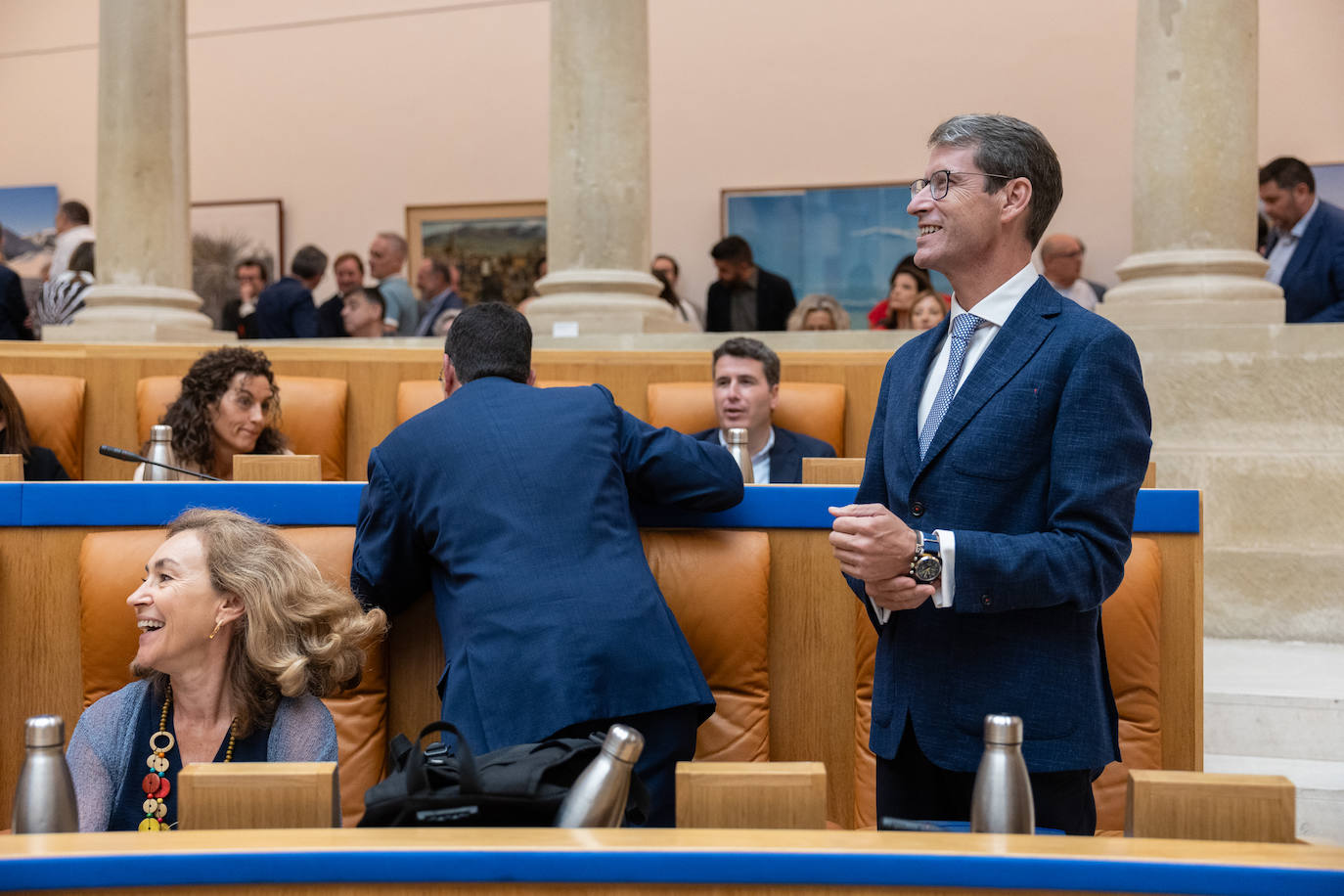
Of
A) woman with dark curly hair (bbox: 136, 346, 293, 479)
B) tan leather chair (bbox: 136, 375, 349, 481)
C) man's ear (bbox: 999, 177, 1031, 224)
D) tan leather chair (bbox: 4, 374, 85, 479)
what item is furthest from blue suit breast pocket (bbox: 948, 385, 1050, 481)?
tan leather chair (bbox: 4, 374, 85, 479)

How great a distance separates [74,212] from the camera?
706 centimetres

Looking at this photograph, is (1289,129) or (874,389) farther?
(1289,129)

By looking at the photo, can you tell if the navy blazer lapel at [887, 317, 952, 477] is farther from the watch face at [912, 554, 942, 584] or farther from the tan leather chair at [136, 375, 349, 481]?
the tan leather chair at [136, 375, 349, 481]

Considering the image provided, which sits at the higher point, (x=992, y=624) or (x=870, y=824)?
(x=992, y=624)

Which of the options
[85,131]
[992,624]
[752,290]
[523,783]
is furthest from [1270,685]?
[85,131]

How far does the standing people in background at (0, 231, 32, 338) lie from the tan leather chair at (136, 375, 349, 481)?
1.82 metres

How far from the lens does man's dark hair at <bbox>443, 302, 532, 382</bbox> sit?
2.21 metres

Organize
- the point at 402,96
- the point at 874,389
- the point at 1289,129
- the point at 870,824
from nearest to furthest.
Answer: the point at 870,824 < the point at 874,389 < the point at 1289,129 < the point at 402,96

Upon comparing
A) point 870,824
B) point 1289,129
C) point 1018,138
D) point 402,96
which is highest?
point 402,96

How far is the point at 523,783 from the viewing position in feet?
4.78

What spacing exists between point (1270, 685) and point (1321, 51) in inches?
214

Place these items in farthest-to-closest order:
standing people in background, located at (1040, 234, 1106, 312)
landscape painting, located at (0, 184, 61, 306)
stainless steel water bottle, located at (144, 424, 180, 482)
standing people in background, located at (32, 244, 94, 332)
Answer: landscape painting, located at (0, 184, 61, 306) < standing people in background, located at (1040, 234, 1106, 312) < standing people in background, located at (32, 244, 94, 332) < stainless steel water bottle, located at (144, 424, 180, 482)

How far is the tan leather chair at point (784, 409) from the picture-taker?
433 centimetres

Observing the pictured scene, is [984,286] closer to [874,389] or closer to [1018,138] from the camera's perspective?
[1018,138]
